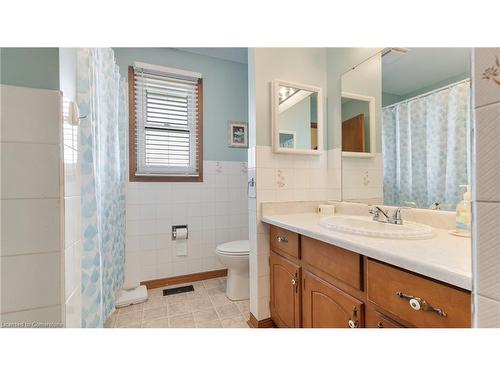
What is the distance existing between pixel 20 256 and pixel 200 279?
1885 millimetres

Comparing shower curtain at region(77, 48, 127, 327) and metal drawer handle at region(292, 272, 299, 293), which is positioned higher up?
shower curtain at region(77, 48, 127, 327)

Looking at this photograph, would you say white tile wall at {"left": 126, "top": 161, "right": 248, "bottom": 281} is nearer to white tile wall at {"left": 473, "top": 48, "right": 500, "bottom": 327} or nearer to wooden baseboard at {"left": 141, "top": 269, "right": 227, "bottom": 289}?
wooden baseboard at {"left": 141, "top": 269, "right": 227, "bottom": 289}

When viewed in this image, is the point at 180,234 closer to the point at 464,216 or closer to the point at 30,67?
the point at 30,67

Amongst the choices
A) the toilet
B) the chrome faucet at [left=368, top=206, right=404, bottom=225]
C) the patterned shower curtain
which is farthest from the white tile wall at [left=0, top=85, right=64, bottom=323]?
the patterned shower curtain

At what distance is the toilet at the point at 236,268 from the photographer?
1746 mm

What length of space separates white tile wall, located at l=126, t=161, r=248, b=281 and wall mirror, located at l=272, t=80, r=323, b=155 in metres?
1.00

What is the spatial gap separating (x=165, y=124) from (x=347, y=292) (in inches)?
85.1

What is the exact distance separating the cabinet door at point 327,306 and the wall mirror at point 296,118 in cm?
89

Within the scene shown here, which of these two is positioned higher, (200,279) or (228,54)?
(228,54)

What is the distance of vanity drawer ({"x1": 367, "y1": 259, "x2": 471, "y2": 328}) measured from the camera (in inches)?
19.4

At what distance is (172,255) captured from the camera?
213cm

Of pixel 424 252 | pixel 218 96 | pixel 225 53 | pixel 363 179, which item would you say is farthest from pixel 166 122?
pixel 424 252
